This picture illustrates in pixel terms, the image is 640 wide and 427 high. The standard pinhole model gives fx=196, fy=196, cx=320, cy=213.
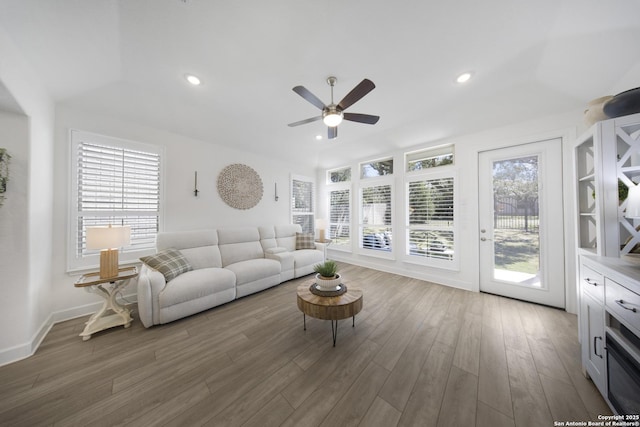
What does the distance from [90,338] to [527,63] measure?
5.43 meters

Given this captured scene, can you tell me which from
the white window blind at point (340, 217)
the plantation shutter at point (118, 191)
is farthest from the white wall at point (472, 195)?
the plantation shutter at point (118, 191)

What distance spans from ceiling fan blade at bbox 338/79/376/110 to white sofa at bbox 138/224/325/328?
2.68 meters

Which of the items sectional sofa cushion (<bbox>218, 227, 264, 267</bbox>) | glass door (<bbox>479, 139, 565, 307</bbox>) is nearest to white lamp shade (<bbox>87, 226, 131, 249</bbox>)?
sectional sofa cushion (<bbox>218, 227, 264, 267</bbox>)

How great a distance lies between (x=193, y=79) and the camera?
2.28 metres

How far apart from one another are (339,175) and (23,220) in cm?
497

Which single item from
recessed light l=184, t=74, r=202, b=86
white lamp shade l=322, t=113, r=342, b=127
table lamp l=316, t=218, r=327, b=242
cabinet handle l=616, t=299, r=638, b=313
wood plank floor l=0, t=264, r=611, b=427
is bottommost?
wood plank floor l=0, t=264, r=611, b=427

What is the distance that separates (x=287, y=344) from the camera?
1970mm

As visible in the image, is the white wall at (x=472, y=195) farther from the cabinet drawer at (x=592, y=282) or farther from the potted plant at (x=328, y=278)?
the potted plant at (x=328, y=278)

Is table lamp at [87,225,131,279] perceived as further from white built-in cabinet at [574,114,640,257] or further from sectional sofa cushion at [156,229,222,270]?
white built-in cabinet at [574,114,640,257]

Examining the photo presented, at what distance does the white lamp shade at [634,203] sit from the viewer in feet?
3.94

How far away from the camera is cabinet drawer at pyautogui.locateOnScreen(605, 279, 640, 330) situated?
40.7 inches

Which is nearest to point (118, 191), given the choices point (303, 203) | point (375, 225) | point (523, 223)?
point (303, 203)

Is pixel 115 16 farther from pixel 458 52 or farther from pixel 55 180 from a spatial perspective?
pixel 458 52

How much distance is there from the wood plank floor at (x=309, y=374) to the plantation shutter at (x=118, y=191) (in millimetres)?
1214
